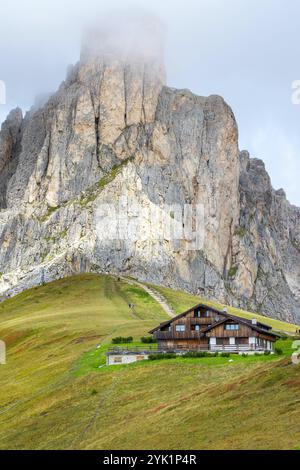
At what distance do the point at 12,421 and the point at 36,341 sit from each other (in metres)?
49.5

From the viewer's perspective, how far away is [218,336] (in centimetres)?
9481

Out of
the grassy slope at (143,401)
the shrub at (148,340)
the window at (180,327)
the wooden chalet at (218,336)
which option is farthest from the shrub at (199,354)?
the window at (180,327)

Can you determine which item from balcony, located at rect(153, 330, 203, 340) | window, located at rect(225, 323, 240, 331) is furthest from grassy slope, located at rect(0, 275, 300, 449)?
window, located at rect(225, 323, 240, 331)

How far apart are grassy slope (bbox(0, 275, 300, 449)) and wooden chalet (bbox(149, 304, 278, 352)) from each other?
803cm

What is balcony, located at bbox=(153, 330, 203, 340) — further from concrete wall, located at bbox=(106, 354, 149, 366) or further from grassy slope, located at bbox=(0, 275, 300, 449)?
concrete wall, located at bbox=(106, 354, 149, 366)

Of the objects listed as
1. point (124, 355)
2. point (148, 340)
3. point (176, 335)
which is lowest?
point (124, 355)

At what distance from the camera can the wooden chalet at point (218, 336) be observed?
93006mm

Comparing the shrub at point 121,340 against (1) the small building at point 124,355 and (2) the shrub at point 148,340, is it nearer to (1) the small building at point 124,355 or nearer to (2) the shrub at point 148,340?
(2) the shrub at point 148,340

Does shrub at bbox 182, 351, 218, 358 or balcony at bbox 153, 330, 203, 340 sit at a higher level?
balcony at bbox 153, 330, 203, 340

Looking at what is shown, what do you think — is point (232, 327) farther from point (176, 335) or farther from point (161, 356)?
point (161, 356)

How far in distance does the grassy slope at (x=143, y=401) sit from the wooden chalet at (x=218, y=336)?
803cm

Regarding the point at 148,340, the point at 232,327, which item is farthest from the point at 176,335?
the point at 232,327

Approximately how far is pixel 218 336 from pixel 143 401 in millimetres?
29721

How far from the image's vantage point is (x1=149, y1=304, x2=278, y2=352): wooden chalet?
305 feet
